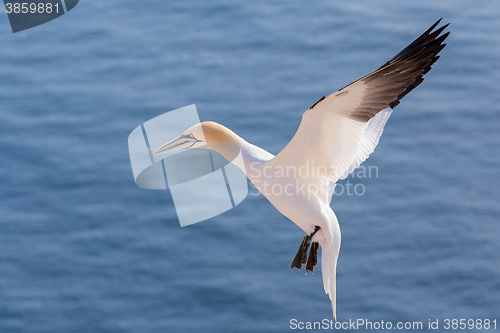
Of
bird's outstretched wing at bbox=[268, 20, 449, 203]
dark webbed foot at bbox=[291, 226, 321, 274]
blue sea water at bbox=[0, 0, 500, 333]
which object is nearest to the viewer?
bird's outstretched wing at bbox=[268, 20, 449, 203]

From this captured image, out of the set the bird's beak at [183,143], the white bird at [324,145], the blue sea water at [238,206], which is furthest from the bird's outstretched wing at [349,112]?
the blue sea water at [238,206]

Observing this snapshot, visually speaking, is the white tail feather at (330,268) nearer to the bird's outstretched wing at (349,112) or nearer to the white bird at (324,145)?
the white bird at (324,145)

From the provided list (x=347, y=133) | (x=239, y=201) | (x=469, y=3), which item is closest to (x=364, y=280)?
(x=239, y=201)

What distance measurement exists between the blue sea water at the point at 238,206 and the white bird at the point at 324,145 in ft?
8.16

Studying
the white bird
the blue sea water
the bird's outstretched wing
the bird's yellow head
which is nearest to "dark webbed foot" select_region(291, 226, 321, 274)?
the white bird

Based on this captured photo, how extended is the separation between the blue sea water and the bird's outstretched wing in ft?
9.04

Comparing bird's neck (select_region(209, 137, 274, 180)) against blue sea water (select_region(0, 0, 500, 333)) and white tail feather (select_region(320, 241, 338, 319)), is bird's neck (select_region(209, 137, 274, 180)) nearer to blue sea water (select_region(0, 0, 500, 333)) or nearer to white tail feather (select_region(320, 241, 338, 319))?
white tail feather (select_region(320, 241, 338, 319))

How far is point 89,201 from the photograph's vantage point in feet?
21.9

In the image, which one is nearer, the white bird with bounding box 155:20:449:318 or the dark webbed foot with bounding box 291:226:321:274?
the white bird with bounding box 155:20:449:318

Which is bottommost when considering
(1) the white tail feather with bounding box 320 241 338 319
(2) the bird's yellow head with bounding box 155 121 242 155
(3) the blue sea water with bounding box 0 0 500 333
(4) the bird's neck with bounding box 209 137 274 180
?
(3) the blue sea water with bounding box 0 0 500 333

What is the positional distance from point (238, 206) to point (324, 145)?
10.7 feet

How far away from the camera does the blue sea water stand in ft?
20.1

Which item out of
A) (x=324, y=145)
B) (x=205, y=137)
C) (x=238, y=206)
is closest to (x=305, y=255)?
(x=324, y=145)

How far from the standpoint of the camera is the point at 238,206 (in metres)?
6.64
